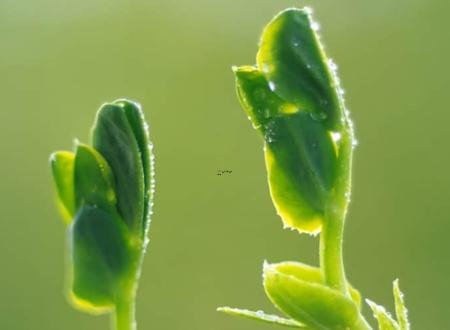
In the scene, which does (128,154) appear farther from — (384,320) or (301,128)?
(384,320)

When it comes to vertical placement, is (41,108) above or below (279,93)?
above

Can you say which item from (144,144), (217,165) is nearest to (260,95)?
(144,144)

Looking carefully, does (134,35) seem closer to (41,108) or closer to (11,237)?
(41,108)

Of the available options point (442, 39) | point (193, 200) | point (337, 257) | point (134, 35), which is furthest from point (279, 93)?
point (134, 35)

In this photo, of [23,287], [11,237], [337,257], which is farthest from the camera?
[11,237]

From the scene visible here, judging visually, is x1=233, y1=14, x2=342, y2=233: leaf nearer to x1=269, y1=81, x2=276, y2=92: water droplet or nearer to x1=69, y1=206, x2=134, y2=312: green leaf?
x1=269, y1=81, x2=276, y2=92: water droplet

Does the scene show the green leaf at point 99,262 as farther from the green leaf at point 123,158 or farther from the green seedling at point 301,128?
the green seedling at point 301,128

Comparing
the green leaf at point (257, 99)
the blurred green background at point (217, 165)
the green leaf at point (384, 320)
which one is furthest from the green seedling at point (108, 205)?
→ the blurred green background at point (217, 165)

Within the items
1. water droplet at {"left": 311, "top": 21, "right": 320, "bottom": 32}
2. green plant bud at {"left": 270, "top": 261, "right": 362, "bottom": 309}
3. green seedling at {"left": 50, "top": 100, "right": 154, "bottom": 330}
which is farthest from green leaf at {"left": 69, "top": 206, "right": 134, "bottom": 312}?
water droplet at {"left": 311, "top": 21, "right": 320, "bottom": 32}
